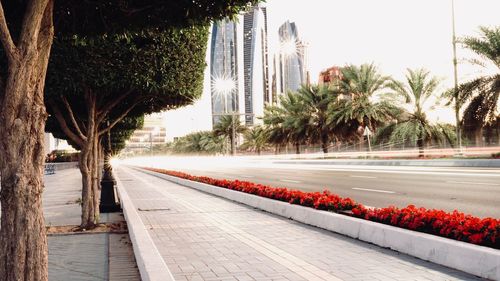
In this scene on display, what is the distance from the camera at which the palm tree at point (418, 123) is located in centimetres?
2948

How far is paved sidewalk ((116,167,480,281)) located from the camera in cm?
554

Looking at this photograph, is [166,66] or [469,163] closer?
[166,66]

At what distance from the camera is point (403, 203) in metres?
11.4

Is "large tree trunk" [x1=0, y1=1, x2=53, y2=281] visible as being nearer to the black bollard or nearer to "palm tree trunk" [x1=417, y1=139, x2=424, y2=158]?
the black bollard

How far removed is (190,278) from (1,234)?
7.07 ft

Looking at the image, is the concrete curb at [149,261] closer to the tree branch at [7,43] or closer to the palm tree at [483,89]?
the tree branch at [7,43]

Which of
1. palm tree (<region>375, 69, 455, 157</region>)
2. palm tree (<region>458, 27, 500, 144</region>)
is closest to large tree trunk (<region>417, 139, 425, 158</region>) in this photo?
palm tree (<region>375, 69, 455, 157</region>)

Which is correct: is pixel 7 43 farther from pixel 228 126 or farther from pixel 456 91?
pixel 228 126

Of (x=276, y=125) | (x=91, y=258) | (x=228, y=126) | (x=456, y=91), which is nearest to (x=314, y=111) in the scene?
(x=276, y=125)

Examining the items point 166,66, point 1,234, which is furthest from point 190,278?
point 166,66

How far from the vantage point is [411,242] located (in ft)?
20.7

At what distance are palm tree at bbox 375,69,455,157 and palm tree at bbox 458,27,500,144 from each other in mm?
5911

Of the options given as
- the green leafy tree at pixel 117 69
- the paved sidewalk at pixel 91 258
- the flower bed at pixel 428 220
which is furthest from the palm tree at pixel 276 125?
the flower bed at pixel 428 220

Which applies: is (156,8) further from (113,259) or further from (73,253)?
(73,253)
